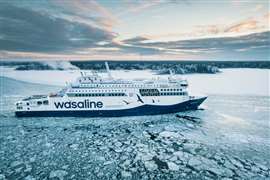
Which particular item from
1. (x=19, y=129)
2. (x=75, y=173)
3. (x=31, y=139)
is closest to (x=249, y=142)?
(x=75, y=173)

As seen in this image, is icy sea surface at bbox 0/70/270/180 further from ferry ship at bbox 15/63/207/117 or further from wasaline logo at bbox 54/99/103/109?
wasaline logo at bbox 54/99/103/109

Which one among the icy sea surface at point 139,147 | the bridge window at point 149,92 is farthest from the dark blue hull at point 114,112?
the bridge window at point 149,92

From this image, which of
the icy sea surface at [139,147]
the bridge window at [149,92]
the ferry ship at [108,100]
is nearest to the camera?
the icy sea surface at [139,147]

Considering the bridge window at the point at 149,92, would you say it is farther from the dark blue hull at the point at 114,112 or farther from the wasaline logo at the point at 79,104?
the wasaline logo at the point at 79,104

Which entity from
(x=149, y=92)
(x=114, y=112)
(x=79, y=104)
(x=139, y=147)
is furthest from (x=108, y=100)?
(x=139, y=147)

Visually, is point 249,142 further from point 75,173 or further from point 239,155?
point 75,173

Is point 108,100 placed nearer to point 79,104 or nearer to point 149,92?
point 79,104

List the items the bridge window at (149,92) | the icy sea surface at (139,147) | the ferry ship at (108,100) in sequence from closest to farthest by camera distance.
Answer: the icy sea surface at (139,147) → the ferry ship at (108,100) → the bridge window at (149,92)
